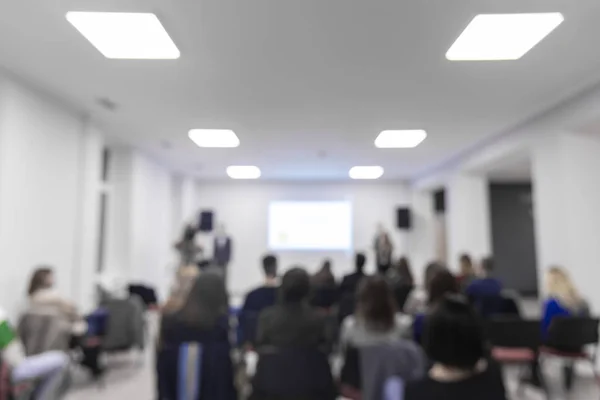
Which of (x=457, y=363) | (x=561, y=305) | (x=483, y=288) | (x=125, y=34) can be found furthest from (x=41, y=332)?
(x=561, y=305)

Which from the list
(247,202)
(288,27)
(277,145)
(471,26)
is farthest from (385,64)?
(247,202)

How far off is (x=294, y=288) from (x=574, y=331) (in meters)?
2.93

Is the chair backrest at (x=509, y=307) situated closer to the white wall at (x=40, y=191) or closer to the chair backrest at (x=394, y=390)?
the chair backrest at (x=394, y=390)

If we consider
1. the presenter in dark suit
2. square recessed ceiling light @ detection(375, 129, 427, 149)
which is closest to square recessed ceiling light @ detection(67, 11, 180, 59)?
square recessed ceiling light @ detection(375, 129, 427, 149)

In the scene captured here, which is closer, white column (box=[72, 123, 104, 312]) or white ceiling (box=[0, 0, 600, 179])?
white ceiling (box=[0, 0, 600, 179])

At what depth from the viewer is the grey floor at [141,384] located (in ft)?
13.8

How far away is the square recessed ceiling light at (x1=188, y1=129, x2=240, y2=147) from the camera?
21.9ft

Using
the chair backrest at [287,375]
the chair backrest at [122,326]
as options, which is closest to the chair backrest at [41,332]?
the chair backrest at [122,326]

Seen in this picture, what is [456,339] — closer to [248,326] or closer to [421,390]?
[421,390]

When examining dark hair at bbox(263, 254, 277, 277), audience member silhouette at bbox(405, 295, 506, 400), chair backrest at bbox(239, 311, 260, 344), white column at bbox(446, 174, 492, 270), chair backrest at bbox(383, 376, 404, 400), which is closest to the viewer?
audience member silhouette at bbox(405, 295, 506, 400)

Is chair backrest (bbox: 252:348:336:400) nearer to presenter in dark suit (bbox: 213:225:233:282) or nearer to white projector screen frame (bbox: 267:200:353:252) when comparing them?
presenter in dark suit (bbox: 213:225:233:282)

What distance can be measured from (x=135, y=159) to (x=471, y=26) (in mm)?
A: 6382

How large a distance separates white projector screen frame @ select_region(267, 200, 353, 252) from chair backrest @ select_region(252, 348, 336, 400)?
933 centimetres

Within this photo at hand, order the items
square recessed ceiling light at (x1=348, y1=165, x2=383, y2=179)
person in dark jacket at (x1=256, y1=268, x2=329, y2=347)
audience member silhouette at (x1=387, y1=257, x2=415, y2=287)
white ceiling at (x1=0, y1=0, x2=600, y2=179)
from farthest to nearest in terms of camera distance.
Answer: square recessed ceiling light at (x1=348, y1=165, x2=383, y2=179)
audience member silhouette at (x1=387, y1=257, x2=415, y2=287)
white ceiling at (x1=0, y1=0, x2=600, y2=179)
person in dark jacket at (x1=256, y1=268, x2=329, y2=347)
